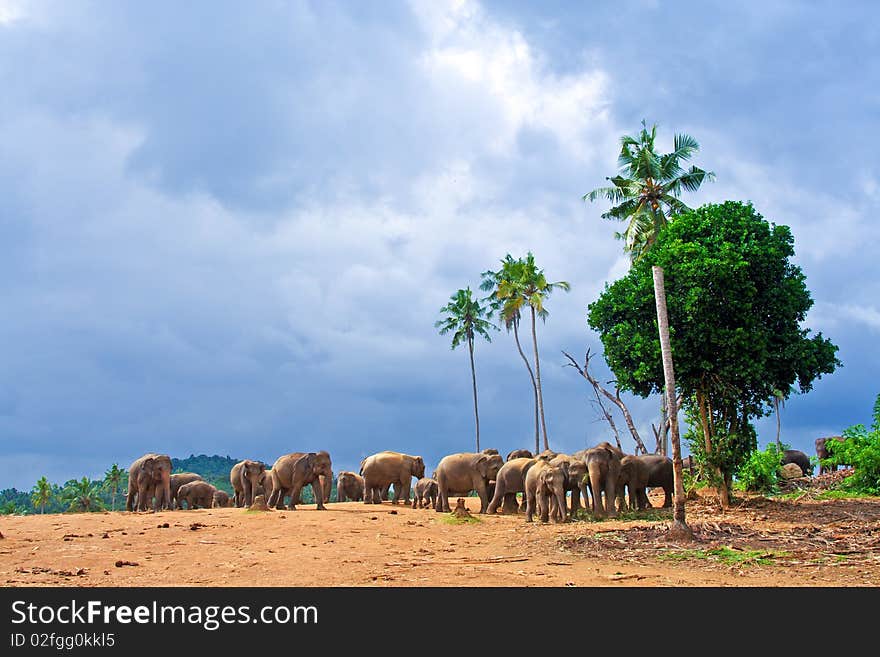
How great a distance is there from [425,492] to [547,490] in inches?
452

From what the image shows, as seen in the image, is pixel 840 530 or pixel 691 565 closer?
pixel 691 565

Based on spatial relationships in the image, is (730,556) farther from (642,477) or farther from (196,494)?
(196,494)

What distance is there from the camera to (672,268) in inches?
1010

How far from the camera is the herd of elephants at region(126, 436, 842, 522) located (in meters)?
23.5

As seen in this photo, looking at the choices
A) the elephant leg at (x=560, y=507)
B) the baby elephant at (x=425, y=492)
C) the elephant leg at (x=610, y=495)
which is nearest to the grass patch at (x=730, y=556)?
the elephant leg at (x=560, y=507)

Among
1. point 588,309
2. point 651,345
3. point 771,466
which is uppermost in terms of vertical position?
point 588,309

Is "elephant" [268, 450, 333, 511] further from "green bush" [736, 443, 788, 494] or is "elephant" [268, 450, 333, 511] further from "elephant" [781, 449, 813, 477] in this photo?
"elephant" [781, 449, 813, 477]

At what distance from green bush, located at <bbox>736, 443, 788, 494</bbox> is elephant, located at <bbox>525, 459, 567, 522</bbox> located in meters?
10.8

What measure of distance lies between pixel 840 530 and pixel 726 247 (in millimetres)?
10065

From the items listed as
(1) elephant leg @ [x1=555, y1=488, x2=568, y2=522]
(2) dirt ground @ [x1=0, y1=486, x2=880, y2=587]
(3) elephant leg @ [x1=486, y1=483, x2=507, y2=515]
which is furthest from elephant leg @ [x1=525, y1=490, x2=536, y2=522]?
(3) elephant leg @ [x1=486, y1=483, x2=507, y2=515]
